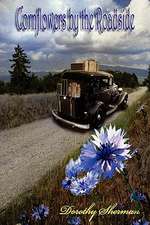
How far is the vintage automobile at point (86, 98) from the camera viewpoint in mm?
6582

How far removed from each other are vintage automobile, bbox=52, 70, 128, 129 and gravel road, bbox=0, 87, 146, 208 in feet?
→ 0.81

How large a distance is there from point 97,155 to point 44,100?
25.0ft

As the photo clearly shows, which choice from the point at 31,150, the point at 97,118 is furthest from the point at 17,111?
the point at 97,118

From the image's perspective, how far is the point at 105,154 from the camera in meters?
1.29

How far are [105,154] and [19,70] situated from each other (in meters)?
5.66

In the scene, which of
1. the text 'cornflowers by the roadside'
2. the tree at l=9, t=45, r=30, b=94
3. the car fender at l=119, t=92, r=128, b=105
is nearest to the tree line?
the tree at l=9, t=45, r=30, b=94

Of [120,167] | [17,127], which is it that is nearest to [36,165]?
[17,127]

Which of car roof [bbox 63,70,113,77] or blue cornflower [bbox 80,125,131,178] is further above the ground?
blue cornflower [bbox 80,125,131,178]

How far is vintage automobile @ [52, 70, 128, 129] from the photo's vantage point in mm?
6582

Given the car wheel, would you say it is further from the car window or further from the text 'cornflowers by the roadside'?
the text 'cornflowers by the roadside'

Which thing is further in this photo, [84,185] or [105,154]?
[84,185]

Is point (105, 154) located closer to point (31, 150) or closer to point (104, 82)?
point (104, 82)

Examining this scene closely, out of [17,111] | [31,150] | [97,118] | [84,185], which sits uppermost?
[84,185]

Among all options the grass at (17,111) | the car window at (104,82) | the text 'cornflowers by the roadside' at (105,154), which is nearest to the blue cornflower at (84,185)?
the text 'cornflowers by the roadside' at (105,154)
